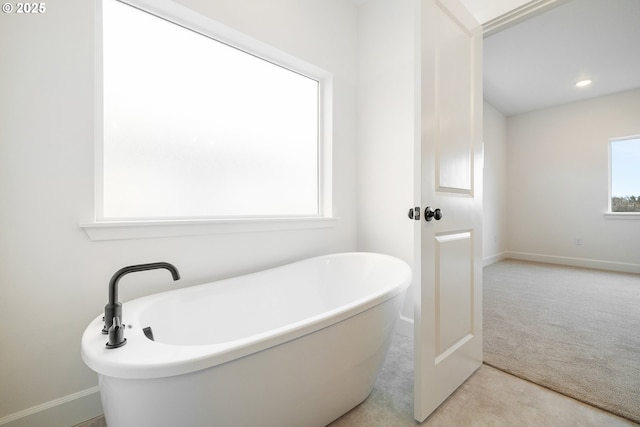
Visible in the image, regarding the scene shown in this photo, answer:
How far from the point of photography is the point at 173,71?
1620mm

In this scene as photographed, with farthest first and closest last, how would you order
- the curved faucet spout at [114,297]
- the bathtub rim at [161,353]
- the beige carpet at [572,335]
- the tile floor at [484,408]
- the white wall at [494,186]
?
the white wall at [494,186] → the beige carpet at [572,335] → the tile floor at [484,408] → the curved faucet spout at [114,297] → the bathtub rim at [161,353]

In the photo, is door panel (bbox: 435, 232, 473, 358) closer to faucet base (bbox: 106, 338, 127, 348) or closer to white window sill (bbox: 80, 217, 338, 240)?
white window sill (bbox: 80, 217, 338, 240)

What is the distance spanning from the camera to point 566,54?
118 inches

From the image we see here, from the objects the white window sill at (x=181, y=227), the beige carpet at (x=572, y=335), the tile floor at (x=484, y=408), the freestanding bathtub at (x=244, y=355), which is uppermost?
the white window sill at (x=181, y=227)

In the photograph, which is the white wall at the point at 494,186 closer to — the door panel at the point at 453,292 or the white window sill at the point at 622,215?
the white window sill at the point at 622,215

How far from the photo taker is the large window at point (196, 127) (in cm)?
142

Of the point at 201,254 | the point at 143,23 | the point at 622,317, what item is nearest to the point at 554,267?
the point at 622,317

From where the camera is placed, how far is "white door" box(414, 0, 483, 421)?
116 centimetres

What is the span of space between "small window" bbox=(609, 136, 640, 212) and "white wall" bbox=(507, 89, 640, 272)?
5.1 inches

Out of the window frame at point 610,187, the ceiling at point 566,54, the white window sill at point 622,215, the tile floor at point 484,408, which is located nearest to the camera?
the tile floor at point 484,408

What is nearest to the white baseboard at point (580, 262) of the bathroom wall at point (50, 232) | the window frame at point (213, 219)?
the window frame at point (213, 219)

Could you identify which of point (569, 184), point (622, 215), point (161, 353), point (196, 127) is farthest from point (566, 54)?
point (161, 353)

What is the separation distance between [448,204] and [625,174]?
487 cm

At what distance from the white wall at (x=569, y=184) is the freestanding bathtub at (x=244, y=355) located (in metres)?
4.61
